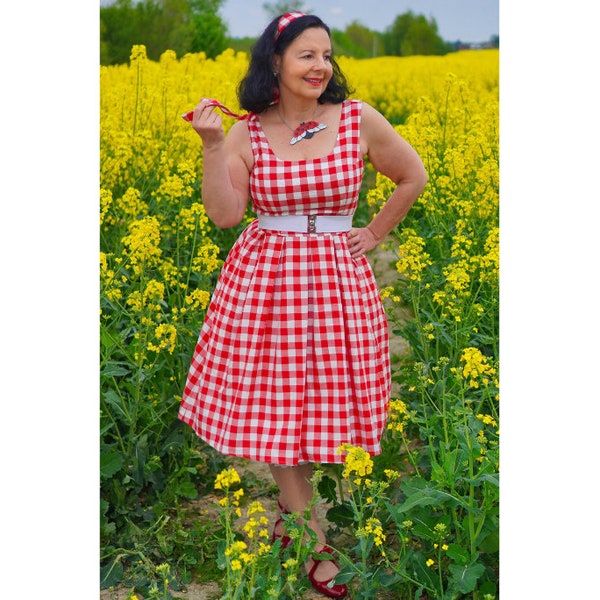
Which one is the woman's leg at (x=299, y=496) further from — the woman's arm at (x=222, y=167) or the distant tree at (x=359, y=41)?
the distant tree at (x=359, y=41)

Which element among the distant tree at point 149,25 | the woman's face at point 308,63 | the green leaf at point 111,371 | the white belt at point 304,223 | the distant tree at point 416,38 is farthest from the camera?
the distant tree at point 416,38

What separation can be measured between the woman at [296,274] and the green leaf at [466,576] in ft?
1.31

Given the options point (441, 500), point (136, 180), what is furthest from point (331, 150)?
point (136, 180)

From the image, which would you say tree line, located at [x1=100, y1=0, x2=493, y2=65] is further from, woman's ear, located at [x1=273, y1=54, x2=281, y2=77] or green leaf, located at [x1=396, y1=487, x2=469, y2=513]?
green leaf, located at [x1=396, y1=487, x2=469, y2=513]

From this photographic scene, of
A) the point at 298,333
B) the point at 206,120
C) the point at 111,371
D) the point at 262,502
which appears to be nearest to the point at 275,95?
the point at 206,120

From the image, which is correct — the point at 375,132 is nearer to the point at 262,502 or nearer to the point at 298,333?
the point at 298,333

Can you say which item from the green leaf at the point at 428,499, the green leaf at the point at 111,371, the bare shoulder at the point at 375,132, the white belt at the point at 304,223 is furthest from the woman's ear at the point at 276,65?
the green leaf at the point at 428,499

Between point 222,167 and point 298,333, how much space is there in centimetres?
44

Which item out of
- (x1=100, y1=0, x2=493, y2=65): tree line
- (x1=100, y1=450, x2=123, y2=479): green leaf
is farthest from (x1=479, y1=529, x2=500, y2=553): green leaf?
(x1=100, y1=0, x2=493, y2=65): tree line

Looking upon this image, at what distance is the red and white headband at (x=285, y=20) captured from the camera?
2.19m

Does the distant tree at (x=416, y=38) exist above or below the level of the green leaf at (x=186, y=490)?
above

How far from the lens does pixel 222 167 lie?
2.15 metres

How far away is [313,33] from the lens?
2170 millimetres

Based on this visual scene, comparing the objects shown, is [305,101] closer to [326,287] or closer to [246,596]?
[326,287]
